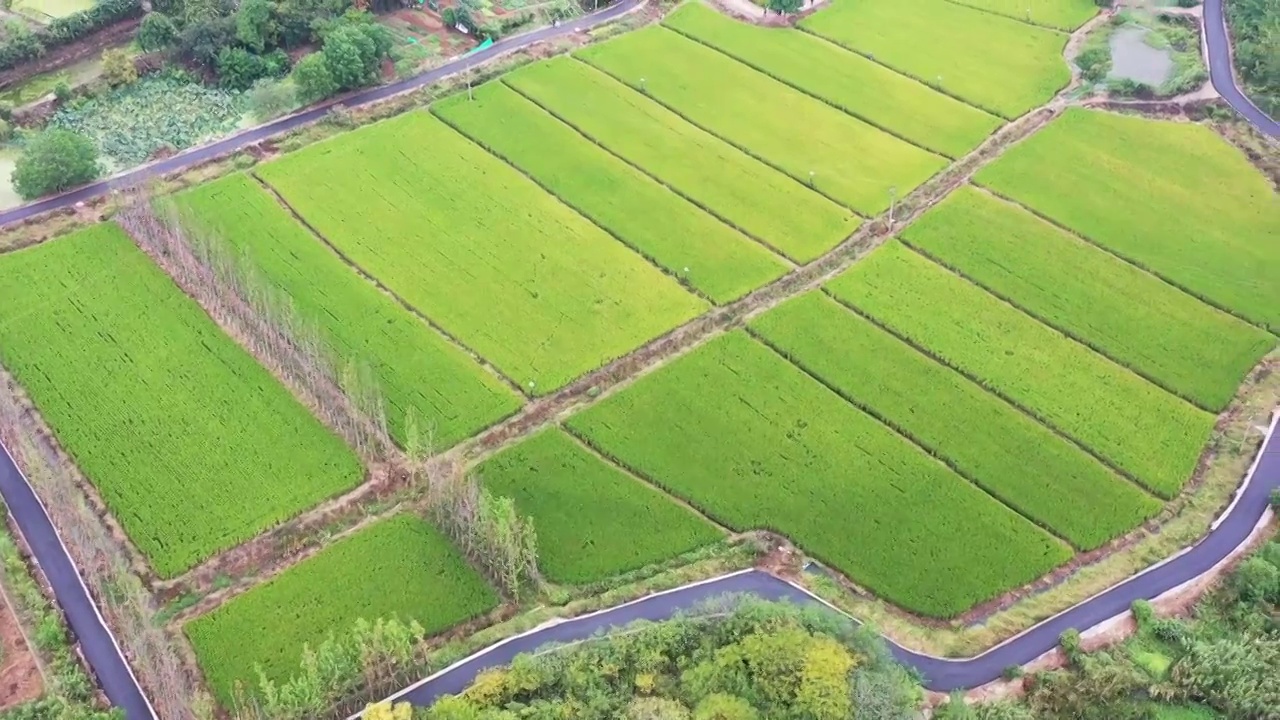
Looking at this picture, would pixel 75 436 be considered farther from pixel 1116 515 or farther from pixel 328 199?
pixel 1116 515

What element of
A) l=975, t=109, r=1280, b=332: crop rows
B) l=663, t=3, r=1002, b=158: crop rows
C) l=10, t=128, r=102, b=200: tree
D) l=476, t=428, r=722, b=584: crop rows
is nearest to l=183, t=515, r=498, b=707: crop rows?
l=476, t=428, r=722, b=584: crop rows

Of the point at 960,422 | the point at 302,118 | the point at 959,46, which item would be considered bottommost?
the point at 960,422

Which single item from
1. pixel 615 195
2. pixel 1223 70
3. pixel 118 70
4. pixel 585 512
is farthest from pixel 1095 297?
pixel 118 70

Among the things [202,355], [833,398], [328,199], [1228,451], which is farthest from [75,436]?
[1228,451]

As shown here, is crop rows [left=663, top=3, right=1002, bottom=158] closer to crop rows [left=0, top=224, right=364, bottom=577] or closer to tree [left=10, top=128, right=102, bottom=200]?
tree [left=10, top=128, right=102, bottom=200]

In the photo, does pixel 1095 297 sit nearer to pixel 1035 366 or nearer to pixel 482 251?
pixel 1035 366
